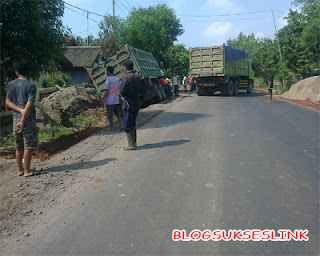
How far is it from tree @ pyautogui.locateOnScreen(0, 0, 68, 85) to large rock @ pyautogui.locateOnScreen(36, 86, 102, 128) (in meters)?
1.85

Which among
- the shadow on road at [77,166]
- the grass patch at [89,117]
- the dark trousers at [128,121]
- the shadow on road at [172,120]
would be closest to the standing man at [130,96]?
the dark trousers at [128,121]

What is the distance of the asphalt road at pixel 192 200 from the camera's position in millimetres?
3006

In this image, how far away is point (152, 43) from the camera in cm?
2456

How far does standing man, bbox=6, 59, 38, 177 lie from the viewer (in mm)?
4715

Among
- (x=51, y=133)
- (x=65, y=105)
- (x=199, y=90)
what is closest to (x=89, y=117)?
(x=65, y=105)

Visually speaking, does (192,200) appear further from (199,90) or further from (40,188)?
(199,90)

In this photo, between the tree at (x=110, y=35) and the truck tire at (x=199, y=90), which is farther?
the tree at (x=110, y=35)

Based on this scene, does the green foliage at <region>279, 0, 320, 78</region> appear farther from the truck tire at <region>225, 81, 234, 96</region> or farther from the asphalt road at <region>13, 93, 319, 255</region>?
the asphalt road at <region>13, 93, 319, 255</region>

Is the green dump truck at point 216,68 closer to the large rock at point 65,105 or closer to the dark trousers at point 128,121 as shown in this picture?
the large rock at point 65,105

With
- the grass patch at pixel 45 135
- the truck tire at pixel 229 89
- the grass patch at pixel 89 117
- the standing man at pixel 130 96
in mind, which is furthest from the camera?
the truck tire at pixel 229 89

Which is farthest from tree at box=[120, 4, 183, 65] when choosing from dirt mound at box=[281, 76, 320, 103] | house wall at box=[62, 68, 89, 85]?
dirt mound at box=[281, 76, 320, 103]

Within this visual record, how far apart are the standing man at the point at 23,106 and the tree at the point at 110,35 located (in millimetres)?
27562

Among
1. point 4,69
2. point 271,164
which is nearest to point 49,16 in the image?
point 4,69

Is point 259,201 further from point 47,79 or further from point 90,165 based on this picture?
point 47,79
